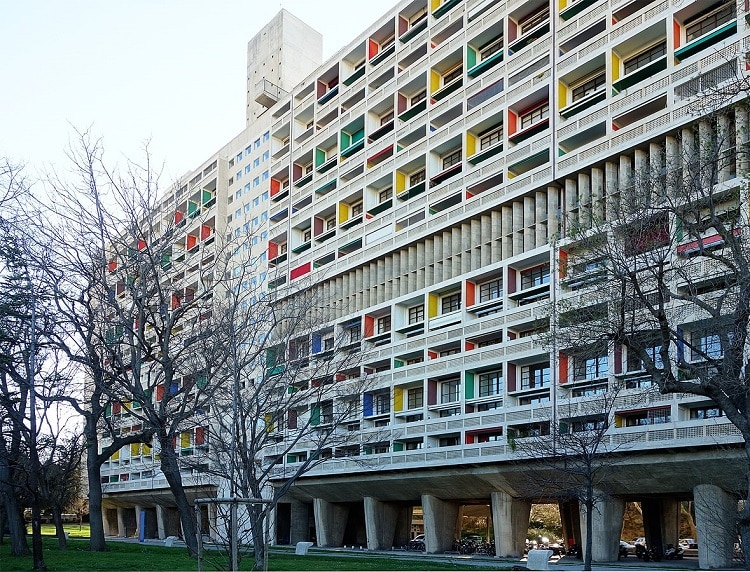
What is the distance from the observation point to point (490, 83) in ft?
149

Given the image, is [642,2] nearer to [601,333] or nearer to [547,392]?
[547,392]

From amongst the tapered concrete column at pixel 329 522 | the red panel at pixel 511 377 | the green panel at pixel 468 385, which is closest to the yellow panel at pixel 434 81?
the green panel at pixel 468 385

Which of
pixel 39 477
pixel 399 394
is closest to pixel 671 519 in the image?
pixel 399 394

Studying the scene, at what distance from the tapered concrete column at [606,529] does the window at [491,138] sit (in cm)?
1903

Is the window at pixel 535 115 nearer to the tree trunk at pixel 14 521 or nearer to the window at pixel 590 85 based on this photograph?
the window at pixel 590 85

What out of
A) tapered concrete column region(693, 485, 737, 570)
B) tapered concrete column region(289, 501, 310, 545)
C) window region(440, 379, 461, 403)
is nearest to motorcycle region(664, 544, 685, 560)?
tapered concrete column region(693, 485, 737, 570)

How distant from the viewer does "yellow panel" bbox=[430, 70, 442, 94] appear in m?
50.4

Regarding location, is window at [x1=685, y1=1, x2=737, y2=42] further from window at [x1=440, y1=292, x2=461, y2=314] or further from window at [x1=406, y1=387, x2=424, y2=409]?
window at [x1=406, y1=387, x2=424, y2=409]

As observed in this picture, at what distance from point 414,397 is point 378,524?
8.29m

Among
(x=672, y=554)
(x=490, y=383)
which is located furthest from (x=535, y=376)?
(x=672, y=554)

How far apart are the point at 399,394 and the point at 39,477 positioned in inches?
1088

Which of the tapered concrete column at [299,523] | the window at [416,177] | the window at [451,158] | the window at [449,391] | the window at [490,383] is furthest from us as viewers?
the tapered concrete column at [299,523]

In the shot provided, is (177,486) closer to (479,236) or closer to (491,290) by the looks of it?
(491,290)

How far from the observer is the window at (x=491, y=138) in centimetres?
4619
